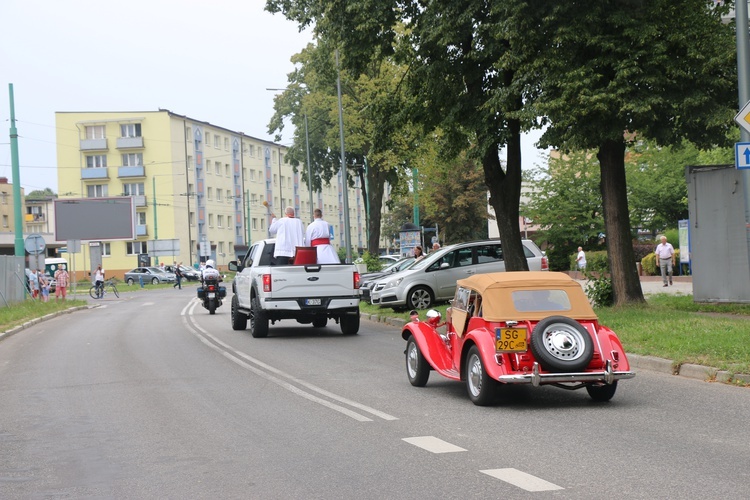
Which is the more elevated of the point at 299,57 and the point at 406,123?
the point at 299,57

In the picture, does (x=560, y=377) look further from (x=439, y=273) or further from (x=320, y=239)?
(x=439, y=273)

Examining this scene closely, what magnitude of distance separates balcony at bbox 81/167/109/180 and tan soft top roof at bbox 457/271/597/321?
294 ft

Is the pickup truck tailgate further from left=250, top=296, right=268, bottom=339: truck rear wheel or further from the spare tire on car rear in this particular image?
the spare tire on car rear

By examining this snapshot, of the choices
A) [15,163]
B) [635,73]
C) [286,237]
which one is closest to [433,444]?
[635,73]

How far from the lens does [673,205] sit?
47.4 m

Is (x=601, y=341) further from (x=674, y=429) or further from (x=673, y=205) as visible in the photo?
(x=673, y=205)

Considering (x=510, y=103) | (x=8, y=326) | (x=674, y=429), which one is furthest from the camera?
(x=8, y=326)

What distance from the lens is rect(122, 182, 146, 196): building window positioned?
95438mm

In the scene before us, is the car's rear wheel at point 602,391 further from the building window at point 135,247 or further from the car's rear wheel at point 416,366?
the building window at point 135,247

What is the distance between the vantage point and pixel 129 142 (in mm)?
93938

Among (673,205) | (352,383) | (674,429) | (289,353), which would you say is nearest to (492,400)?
(674,429)

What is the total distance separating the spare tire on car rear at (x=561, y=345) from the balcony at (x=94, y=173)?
298ft

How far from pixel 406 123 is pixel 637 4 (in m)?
7.63

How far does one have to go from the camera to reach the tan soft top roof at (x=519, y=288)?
981 centimetres
